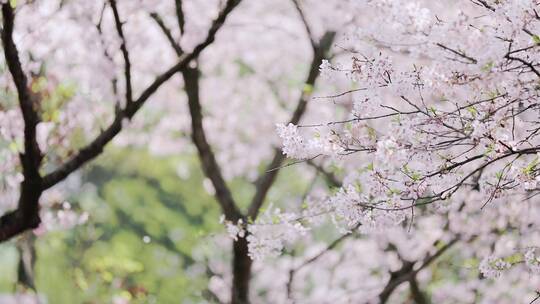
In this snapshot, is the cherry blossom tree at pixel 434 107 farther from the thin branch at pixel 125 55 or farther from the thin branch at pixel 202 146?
the thin branch at pixel 202 146

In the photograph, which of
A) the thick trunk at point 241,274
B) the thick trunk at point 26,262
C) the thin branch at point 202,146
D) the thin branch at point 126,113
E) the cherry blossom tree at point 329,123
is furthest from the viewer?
the thick trunk at point 26,262

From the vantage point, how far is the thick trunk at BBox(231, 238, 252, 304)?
7.56 metres

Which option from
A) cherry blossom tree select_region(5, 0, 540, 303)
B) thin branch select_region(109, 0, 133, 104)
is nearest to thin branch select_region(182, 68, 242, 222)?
cherry blossom tree select_region(5, 0, 540, 303)

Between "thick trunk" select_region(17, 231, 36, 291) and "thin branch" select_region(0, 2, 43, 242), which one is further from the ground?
"thick trunk" select_region(17, 231, 36, 291)

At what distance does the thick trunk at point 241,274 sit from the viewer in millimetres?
7562

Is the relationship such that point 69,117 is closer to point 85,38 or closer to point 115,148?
point 85,38

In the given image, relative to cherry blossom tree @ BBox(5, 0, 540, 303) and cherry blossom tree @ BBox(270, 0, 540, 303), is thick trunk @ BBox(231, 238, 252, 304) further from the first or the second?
cherry blossom tree @ BBox(270, 0, 540, 303)

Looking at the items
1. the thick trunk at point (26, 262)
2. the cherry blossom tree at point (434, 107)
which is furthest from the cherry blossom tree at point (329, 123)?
the thick trunk at point (26, 262)

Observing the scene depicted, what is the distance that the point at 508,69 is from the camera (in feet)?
11.1

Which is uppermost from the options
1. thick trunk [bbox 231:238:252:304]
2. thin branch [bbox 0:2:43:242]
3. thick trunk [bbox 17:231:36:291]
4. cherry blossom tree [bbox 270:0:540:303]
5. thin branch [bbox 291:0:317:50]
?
thin branch [bbox 291:0:317:50]

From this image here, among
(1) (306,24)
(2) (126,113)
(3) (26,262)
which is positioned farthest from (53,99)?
(1) (306,24)

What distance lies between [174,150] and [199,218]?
1.63 metres

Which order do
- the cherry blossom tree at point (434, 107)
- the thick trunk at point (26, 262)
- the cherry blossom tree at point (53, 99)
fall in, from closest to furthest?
the cherry blossom tree at point (434, 107), the cherry blossom tree at point (53, 99), the thick trunk at point (26, 262)

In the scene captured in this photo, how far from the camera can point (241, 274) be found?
783 centimetres
